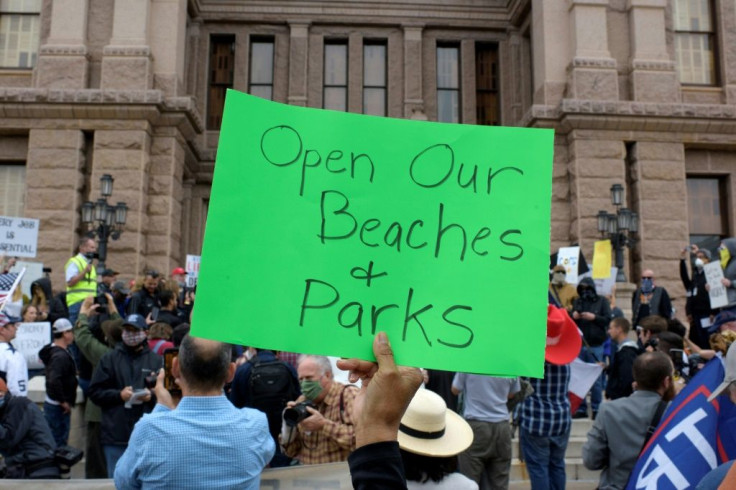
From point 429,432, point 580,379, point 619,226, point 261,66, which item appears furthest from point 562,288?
point 261,66

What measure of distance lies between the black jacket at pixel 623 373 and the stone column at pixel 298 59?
597 inches

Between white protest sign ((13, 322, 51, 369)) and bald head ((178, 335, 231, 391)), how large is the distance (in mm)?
6853

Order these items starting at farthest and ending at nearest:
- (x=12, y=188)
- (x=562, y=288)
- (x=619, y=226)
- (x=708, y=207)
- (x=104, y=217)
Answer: (x=708, y=207) → (x=12, y=188) → (x=619, y=226) → (x=104, y=217) → (x=562, y=288)

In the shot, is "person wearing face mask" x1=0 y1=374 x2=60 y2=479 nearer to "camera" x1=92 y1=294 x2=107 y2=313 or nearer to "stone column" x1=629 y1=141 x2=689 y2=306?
"camera" x1=92 y1=294 x2=107 y2=313

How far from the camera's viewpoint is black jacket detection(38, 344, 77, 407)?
7.46 m

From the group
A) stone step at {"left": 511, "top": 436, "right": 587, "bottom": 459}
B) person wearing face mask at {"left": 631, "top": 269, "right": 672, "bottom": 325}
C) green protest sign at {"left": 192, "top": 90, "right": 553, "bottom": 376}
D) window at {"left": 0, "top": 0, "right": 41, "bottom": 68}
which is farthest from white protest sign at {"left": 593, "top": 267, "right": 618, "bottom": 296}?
window at {"left": 0, "top": 0, "right": 41, "bottom": 68}

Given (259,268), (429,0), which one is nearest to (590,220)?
(429,0)

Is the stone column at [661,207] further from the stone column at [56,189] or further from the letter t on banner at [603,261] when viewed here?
the stone column at [56,189]

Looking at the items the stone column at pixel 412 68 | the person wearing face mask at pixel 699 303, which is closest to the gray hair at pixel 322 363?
the person wearing face mask at pixel 699 303

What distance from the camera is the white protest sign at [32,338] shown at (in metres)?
8.82

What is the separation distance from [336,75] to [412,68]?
2381mm

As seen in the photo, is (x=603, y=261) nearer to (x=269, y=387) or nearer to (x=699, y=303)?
(x=699, y=303)

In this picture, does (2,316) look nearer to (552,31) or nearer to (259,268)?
(259,268)

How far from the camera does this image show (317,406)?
486 centimetres
